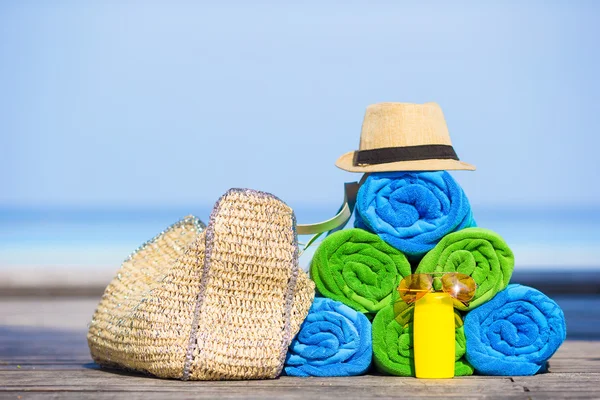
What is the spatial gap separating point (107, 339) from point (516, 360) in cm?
164

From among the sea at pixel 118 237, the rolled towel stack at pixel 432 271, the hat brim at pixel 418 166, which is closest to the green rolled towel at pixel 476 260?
the rolled towel stack at pixel 432 271

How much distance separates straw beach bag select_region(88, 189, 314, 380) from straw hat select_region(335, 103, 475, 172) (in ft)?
1.53

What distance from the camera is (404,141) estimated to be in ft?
12.3

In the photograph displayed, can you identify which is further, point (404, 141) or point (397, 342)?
point (404, 141)

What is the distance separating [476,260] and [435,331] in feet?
1.08

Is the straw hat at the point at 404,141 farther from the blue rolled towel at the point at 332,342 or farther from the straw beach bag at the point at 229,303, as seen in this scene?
the blue rolled towel at the point at 332,342

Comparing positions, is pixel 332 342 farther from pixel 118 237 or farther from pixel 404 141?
pixel 118 237

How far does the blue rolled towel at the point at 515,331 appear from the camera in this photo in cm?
352

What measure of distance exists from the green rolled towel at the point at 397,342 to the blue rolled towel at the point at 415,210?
0.26 meters

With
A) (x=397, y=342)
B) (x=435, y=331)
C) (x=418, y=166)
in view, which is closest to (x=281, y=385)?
(x=397, y=342)

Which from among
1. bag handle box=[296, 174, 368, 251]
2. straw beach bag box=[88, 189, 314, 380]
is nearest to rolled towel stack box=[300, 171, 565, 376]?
straw beach bag box=[88, 189, 314, 380]

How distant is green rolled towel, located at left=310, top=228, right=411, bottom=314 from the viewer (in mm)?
3564

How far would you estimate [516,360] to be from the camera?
139 inches

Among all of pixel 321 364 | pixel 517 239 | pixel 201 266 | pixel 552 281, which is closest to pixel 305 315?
pixel 321 364
